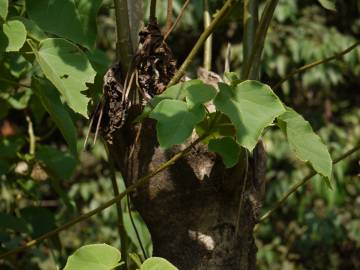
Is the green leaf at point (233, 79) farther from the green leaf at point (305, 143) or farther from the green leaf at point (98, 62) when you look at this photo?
the green leaf at point (98, 62)

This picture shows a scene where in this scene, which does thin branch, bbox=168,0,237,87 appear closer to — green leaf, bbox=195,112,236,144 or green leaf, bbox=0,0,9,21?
green leaf, bbox=195,112,236,144

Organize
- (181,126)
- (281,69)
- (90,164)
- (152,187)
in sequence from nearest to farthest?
(181,126) < (152,187) < (281,69) < (90,164)

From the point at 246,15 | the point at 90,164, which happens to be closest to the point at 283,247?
the point at 90,164

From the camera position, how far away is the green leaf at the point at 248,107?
958mm

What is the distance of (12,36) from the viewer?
3.46 ft

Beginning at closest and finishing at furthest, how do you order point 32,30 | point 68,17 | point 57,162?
1. point 68,17
2. point 32,30
3. point 57,162

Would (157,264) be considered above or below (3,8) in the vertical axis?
below

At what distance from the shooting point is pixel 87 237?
4.51 meters

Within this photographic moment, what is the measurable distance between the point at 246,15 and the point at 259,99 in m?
0.31

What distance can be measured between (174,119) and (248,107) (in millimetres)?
95

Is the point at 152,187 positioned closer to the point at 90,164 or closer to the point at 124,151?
the point at 124,151

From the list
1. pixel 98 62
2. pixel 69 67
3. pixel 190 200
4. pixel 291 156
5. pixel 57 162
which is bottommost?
pixel 291 156

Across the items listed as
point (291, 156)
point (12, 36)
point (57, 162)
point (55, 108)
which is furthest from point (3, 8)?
point (291, 156)

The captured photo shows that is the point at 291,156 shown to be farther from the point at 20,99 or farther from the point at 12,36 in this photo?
the point at 12,36
